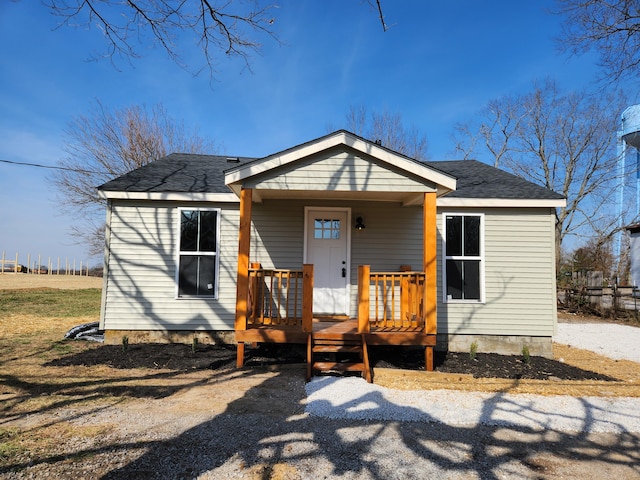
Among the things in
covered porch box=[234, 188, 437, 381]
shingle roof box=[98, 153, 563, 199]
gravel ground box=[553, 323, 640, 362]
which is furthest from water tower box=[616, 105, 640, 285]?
covered porch box=[234, 188, 437, 381]

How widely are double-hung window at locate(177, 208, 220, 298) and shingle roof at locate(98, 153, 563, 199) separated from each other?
50 cm

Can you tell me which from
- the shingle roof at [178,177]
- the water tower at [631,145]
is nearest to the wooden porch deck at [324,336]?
the shingle roof at [178,177]

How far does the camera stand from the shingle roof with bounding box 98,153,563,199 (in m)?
7.28

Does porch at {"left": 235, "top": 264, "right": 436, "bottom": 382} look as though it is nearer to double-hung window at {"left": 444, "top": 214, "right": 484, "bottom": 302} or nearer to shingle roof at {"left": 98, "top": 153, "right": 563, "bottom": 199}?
double-hung window at {"left": 444, "top": 214, "right": 484, "bottom": 302}

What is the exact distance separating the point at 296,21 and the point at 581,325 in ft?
39.4

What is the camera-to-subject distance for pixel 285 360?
644 cm

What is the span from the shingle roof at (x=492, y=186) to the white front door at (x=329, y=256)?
204 cm

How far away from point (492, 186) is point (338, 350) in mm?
4502

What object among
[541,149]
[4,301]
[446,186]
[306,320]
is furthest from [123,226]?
[541,149]

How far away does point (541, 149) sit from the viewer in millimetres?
22969

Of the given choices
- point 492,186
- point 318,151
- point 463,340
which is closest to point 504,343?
point 463,340

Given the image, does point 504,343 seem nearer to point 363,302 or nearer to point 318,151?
point 363,302

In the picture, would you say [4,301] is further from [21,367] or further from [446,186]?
[446,186]

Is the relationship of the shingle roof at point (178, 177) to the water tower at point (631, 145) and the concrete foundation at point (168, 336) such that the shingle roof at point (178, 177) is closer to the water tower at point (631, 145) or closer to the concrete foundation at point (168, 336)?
the concrete foundation at point (168, 336)
